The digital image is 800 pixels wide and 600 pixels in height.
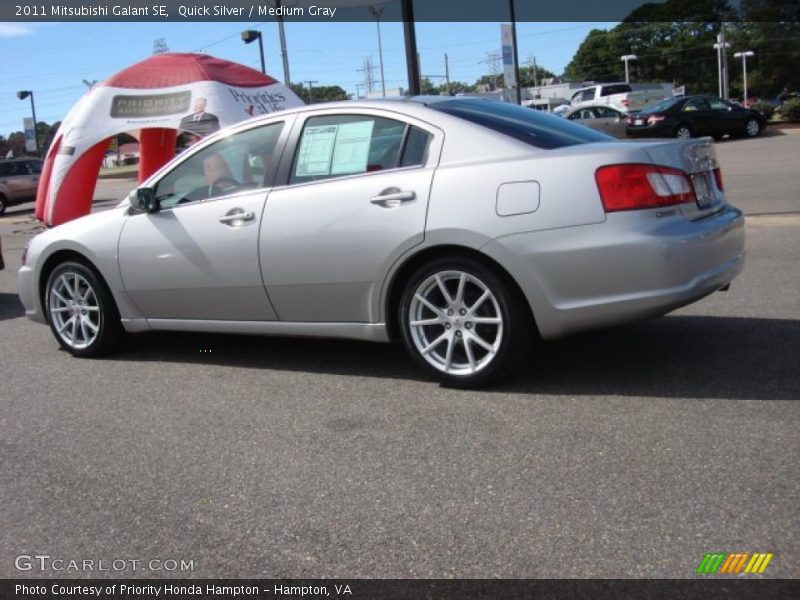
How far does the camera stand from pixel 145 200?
5.56m

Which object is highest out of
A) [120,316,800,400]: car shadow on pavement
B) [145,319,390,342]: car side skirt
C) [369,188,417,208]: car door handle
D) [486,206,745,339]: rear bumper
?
[369,188,417,208]: car door handle

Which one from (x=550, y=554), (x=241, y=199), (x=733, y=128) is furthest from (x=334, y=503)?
(x=733, y=128)

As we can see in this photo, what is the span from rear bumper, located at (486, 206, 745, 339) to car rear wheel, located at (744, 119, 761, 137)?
86.5 feet

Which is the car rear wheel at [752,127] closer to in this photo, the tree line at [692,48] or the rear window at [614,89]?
the rear window at [614,89]

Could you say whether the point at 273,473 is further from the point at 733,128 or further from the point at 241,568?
the point at 733,128

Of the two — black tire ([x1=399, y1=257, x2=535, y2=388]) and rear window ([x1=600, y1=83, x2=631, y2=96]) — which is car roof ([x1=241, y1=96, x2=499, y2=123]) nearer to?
black tire ([x1=399, y1=257, x2=535, y2=388])

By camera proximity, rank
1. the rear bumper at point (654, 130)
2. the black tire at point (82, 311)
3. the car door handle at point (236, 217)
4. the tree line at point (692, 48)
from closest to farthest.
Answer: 1. the car door handle at point (236, 217)
2. the black tire at point (82, 311)
3. the rear bumper at point (654, 130)
4. the tree line at point (692, 48)

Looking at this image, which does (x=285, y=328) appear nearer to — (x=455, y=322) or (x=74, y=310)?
(x=455, y=322)

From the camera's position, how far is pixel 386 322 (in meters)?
4.82

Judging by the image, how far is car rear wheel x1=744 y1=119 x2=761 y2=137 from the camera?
2831cm

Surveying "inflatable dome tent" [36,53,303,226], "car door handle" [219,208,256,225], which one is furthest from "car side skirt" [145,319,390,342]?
"inflatable dome tent" [36,53,303,226]

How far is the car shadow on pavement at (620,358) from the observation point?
4.52 meters

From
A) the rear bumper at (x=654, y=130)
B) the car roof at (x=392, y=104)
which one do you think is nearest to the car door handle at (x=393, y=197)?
the car roof at (x=392, y=104)

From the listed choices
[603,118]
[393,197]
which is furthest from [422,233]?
[603,118]
